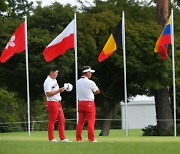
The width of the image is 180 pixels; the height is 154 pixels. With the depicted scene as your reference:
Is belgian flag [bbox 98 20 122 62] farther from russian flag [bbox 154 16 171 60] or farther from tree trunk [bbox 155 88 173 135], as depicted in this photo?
tree trunk [bbox 155 88 173 135]

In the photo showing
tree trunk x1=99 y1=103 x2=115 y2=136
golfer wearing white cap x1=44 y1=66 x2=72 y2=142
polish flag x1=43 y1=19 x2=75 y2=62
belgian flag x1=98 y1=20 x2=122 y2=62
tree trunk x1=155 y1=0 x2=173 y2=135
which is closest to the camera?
golfer wearing white cap x1=44 y1=66 x2=72 y2=142

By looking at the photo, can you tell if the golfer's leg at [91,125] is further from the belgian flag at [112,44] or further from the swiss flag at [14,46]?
the belgian flag at [112,44]

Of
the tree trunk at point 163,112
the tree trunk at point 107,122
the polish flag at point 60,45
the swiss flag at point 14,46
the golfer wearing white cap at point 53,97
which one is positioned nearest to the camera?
the golfer wearing white cap at point 53,97

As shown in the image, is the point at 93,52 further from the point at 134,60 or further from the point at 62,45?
the point at 62,45

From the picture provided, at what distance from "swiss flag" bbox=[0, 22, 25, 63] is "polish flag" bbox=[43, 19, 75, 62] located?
1126 mm

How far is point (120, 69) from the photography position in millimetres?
35156

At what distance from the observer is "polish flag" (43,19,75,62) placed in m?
26.4

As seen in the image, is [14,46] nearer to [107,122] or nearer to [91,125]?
[107,122]

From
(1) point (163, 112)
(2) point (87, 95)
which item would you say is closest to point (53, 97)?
(2) point (87, 95)

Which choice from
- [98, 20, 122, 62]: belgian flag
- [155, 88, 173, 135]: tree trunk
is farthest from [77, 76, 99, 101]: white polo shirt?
[155, 88, 173, 135]: tree trunk

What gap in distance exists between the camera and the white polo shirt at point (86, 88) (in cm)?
1529

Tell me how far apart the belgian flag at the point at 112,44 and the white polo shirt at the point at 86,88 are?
11.7m

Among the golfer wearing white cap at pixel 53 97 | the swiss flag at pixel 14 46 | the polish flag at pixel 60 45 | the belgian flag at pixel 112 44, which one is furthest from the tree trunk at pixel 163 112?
the golfer wearing white cap at pixel 53 97

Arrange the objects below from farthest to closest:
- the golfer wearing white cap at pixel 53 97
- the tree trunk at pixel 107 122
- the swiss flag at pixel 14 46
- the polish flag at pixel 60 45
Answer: the tree trunk at pixel 107 122
the polish flag at pixel 60 45
the swiss flag at pixel 14 46
the golfer wearing white cap at pixel 53 97
